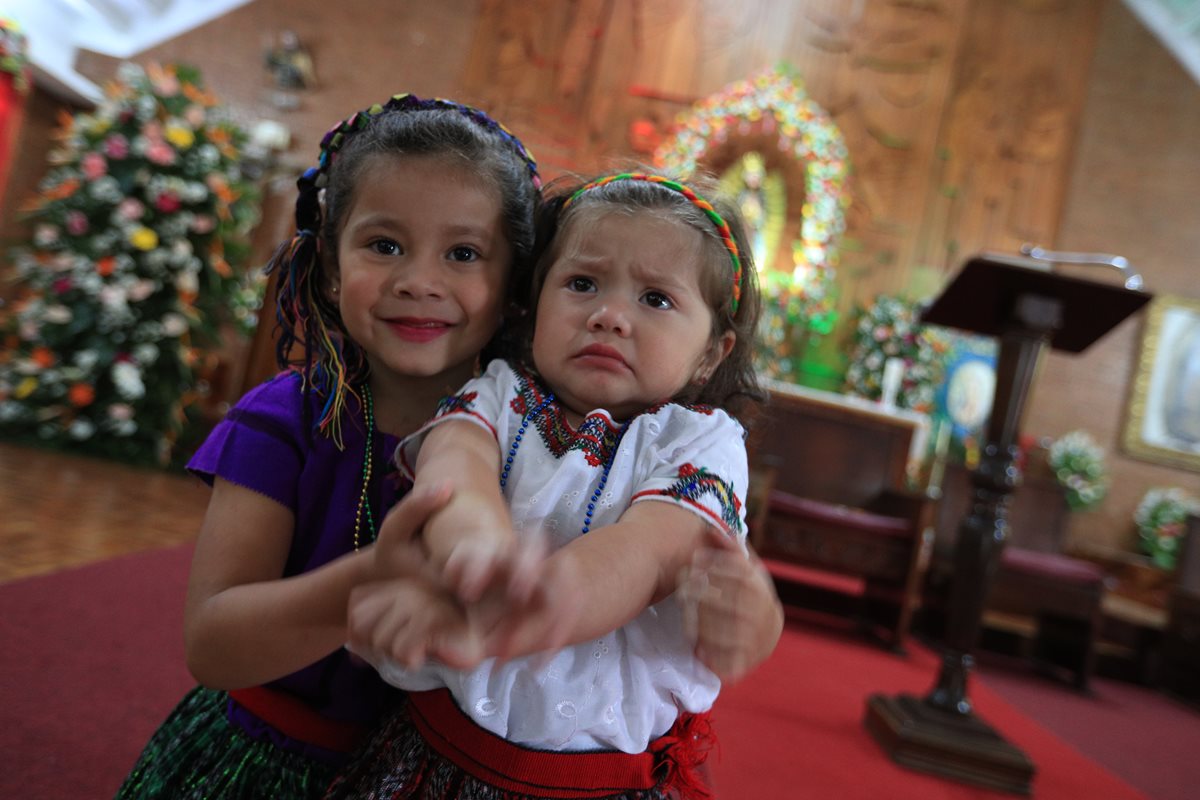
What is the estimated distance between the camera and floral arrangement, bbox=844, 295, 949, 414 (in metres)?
6.20

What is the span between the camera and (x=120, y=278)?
4402 mm

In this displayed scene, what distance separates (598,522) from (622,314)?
0.65 feet

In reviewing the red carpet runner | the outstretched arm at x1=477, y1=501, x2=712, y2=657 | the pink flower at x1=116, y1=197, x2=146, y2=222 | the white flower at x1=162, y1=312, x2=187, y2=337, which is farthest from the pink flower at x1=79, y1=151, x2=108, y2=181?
the outstretched arm at x1=477, y1=501, x2=712, y2=657

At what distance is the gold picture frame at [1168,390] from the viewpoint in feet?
22.7

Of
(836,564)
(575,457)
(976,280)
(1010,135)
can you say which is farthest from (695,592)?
(1010,135)

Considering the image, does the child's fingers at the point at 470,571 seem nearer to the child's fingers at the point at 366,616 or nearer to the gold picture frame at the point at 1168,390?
the child's fingers at the point at 366,616

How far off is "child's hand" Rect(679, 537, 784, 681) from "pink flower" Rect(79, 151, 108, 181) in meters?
4.92

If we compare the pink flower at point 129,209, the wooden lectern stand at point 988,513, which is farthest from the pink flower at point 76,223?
the wooden lectern stand at point 988,513

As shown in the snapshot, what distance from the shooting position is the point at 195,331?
4750mm

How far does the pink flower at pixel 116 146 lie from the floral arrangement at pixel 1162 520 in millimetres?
7918

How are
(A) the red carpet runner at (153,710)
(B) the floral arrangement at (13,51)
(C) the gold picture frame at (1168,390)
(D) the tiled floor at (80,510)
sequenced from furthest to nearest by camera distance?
1. (C) the gold picture frame at (1168,390)
2. (B) the floral arrangement at (13,51)
3. (D) the tiled floor at (80,510)
4. (A) the red carpet runner at (153,710)

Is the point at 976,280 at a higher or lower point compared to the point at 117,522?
higher

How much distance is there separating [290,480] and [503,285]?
0.31 m

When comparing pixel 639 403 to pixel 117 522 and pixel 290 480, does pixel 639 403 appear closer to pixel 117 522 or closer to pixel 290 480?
pixel 290 480
